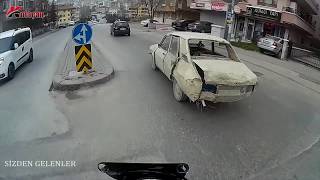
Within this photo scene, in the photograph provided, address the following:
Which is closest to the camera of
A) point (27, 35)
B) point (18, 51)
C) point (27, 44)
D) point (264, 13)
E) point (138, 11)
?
point (18, 51)

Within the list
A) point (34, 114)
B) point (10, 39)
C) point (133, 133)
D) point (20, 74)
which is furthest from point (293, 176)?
point (10, 39)

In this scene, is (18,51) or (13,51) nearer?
(13,51)

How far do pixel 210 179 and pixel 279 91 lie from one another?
6810 millimetres

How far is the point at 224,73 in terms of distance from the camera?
7.17 metres

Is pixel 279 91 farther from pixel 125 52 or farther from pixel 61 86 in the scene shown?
pixel 125 52

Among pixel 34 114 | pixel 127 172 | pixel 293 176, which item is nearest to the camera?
pixel 127 172

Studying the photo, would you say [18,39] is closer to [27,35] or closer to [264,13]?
[27,35]

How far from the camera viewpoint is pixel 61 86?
8961mm

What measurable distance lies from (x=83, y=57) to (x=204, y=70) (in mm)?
4525

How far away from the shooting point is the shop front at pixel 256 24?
28.8 meters

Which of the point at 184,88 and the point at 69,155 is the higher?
the point at 184,88

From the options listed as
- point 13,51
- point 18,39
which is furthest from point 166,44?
point 18,39

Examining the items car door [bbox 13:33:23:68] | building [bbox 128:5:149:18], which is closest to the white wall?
car door [bbox 13:33:23:68]

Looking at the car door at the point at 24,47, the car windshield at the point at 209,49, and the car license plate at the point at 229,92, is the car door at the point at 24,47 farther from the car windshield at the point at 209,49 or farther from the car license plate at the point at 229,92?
the car license plate at the point at 229,92
